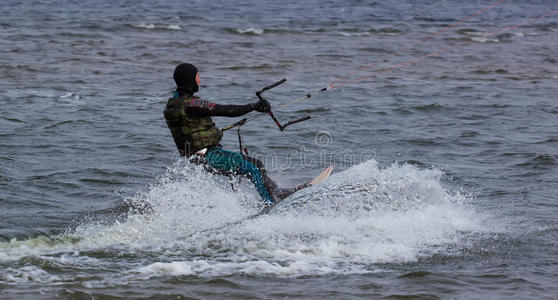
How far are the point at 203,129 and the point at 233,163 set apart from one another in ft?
1.77

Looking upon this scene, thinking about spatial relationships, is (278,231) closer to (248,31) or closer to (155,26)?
(248,31)

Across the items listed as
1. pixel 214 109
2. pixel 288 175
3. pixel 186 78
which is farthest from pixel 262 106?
pixel 288 175

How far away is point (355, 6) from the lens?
40375mm

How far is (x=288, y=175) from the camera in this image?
12094mm

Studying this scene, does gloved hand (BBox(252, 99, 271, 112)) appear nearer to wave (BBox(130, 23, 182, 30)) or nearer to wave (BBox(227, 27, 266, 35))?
wave (BBox(227, 27, 266, 35))

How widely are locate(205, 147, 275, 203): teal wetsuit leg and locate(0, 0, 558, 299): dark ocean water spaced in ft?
1.73

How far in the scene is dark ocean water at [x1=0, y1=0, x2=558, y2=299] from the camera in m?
7.49

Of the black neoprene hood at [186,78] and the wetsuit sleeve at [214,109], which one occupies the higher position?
the black neoprene hood at [186,78]

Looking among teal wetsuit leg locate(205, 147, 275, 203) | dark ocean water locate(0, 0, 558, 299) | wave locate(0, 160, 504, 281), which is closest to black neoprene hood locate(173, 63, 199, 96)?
teal wetsuit leg locate(205, 147, 275, 203)

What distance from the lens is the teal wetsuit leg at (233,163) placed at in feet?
30.1

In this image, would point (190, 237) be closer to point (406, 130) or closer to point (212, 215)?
point (212, 215)

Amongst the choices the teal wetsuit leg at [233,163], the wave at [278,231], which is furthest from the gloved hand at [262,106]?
the wave at [278,231]

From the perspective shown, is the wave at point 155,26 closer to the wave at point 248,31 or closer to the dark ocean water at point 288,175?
the dark ocean water at point 288,175

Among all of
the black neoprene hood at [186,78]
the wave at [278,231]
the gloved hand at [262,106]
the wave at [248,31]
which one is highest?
the black neoprene hood at [186,78]
